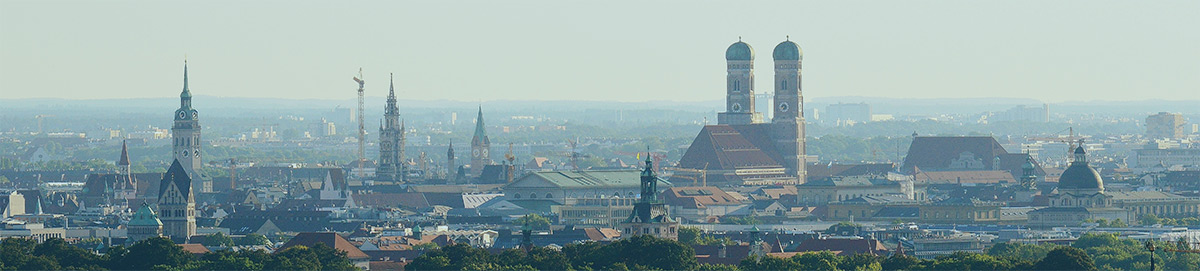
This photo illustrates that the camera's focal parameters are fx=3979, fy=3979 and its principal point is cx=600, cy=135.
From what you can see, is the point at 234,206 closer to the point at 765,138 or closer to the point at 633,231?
the point at 765,138

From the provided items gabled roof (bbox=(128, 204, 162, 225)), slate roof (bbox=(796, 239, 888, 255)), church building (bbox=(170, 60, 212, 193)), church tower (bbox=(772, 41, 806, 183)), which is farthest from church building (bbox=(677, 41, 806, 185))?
slate roof (bbox=(796, 239, 888, 255))

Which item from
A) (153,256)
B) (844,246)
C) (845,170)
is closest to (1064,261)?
(844,246)

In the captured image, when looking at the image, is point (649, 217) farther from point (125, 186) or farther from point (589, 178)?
point (125, 186)

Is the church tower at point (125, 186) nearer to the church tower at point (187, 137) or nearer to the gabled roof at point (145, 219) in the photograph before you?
the church tower at point (187, 137)

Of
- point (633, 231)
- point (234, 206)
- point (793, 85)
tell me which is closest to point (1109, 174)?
point (793, 85)

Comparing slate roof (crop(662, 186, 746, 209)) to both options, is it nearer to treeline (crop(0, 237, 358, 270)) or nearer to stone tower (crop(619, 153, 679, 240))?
stone tower (crop(619, 153, 679, 240))

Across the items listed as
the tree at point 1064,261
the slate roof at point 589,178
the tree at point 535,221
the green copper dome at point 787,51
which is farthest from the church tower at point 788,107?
the tree at point 1064,261
